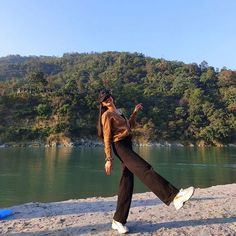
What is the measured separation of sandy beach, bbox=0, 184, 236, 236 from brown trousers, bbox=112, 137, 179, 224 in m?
0.35

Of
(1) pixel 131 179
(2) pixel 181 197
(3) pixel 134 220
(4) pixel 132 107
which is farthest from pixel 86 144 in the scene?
(2) pixel 181 197

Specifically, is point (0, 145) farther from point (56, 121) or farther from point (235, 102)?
point (235, 102)

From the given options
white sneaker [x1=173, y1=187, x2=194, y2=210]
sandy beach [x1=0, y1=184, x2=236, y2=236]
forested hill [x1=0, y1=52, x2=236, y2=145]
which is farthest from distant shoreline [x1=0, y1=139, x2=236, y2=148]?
white sneaker [x1=173, y1=187, x2=194, y2=210]

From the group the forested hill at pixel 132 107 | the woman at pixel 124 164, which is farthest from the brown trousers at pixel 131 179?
the forested hill at pixel 132 107

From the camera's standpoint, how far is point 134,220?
204 inches

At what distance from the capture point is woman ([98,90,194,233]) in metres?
4.36

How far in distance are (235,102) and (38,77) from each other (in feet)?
136

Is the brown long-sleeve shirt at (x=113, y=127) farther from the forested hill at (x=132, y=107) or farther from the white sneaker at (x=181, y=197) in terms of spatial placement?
the forested hill at (x=132, y=107)

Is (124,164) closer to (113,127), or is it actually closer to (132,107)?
(113,127)

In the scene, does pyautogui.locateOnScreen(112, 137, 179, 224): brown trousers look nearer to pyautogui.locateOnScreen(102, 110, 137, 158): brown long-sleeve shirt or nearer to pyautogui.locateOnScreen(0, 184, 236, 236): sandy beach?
pyautogui.locateOnScreen(102, 110, 137, 158): brown long-sleeve shirt

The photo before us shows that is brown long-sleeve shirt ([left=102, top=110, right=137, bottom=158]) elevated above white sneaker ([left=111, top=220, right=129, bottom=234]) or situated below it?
above

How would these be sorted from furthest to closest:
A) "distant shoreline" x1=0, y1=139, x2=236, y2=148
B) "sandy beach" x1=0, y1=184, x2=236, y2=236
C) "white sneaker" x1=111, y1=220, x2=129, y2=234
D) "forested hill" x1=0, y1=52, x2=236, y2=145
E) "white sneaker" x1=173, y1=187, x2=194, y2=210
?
"forested hill" x1=0, y1=52, x2=236, y2=145 < "distant shoreline" x1=0, y1=139, x2=236, y2=148 < "sandy beach" x1=0, y1=184, x2=236, y2=236 < "white sneaker" x1=111, y1=220, x2=129, y2=234 < "white sneaker" x1=173, y1=187, x2=194, y2=210

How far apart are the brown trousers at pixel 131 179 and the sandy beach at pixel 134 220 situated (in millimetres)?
352

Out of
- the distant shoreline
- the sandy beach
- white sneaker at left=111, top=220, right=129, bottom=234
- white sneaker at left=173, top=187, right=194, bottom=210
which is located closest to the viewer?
white sneaker at left=173, top=187, right=194, bottom=210
